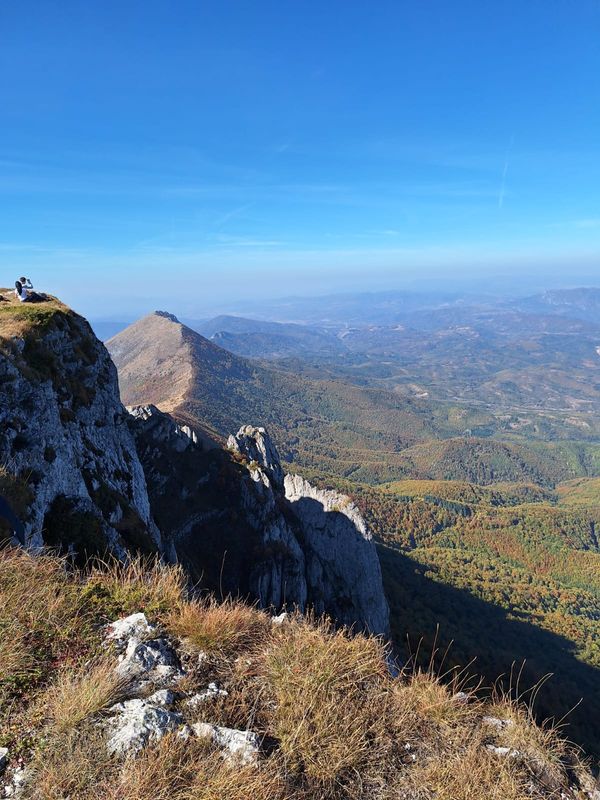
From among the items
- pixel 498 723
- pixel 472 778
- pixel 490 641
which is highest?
pixel 472 778

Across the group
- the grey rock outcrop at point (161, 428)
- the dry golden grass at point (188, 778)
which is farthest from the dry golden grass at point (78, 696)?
the grey rock outcrop at point (161, 428)

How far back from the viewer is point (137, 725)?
4387 millimetres

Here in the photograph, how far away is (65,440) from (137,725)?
1594 cm

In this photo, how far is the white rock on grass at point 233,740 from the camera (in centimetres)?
436

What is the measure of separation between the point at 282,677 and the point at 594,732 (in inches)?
2995

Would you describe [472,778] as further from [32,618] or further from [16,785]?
[32,618]

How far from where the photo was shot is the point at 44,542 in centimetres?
1193

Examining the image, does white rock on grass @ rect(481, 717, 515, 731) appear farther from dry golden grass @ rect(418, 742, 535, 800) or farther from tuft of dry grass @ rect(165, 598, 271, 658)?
tuft of dry grass @ rect(165, 598, 271, 658)

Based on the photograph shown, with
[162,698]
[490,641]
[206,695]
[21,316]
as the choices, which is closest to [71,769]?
[162,698]

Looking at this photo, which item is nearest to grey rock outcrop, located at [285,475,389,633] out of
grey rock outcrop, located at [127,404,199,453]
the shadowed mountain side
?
the shadowed mountain side

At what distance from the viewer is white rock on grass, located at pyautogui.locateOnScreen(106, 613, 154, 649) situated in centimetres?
584

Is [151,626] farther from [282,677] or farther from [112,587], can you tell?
[282,677]

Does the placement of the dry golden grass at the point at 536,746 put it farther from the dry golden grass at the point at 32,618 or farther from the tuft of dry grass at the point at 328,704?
the dry golden grass at the point at 32,618

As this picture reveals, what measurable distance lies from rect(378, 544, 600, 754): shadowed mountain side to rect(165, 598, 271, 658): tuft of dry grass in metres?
44.1
